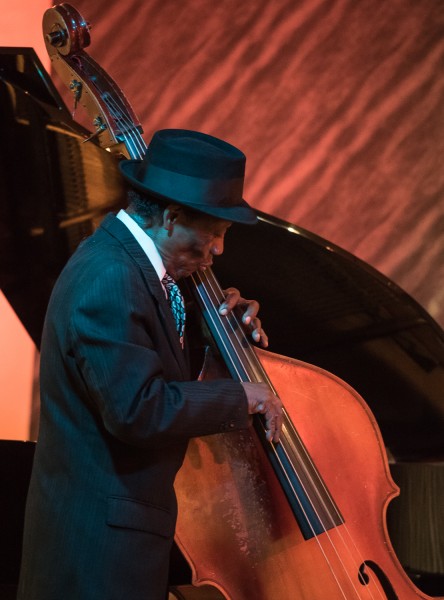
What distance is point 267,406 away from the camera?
59.6 inches

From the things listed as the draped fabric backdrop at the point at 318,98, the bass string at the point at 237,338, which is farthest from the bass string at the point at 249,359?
the draped fabric backdrop at the point at 318,98

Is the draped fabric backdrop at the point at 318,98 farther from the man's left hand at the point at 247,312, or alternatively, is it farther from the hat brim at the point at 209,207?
the hat brim at the point at 209,207

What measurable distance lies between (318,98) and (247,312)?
1.80 metres

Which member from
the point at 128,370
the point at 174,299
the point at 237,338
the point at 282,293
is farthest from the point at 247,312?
the point at 282,293

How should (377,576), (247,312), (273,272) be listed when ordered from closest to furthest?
(377,576)
(247,312)
(273,272)

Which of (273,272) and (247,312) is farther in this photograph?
(273,272)

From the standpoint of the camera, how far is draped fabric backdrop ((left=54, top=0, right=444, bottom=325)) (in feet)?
10.6

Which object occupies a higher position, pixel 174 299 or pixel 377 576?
pixel 174 299

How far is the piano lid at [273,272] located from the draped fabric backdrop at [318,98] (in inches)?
39.9

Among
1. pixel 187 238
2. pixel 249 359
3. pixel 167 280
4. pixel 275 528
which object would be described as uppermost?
pixel 187 238

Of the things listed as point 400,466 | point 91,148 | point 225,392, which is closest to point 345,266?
point 400,466

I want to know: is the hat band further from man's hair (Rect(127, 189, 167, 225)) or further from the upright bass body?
the upright bass body

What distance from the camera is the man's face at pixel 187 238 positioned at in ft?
Answer: 4.71

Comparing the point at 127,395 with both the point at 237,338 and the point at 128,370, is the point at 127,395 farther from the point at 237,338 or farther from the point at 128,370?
the point at 237,338
